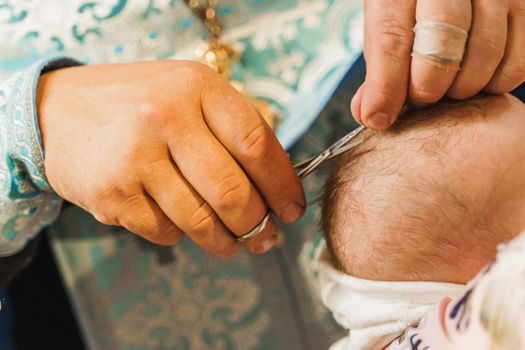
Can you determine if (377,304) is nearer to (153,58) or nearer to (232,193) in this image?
(232,193)

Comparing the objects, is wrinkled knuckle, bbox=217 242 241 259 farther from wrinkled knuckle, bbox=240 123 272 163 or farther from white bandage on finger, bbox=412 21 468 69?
white bandage on finger, bbox=412 21 468 69

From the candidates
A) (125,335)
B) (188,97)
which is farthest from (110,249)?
(188,97)

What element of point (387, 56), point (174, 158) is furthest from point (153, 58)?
point (387, 56)

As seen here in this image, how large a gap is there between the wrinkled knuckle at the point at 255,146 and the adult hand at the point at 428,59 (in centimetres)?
8

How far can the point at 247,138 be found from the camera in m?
0.53

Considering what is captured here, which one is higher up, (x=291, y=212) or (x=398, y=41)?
(x=398, y=41)

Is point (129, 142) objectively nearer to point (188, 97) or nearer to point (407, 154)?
point (188, 97)

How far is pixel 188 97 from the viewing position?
536 millimetres

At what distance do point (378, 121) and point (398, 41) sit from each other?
63 mm

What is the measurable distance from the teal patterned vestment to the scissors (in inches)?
5.6

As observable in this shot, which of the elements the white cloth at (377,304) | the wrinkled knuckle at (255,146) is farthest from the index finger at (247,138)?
the white cloth at (377,304)

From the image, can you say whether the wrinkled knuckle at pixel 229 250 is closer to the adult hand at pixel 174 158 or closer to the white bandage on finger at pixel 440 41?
the adult hand at pixel 174 158

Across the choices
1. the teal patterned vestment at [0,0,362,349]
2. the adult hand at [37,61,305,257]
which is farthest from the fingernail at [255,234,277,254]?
the teal patterned vestment at [0,0,362,349]

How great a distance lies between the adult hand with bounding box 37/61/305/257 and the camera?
527 millimetres
